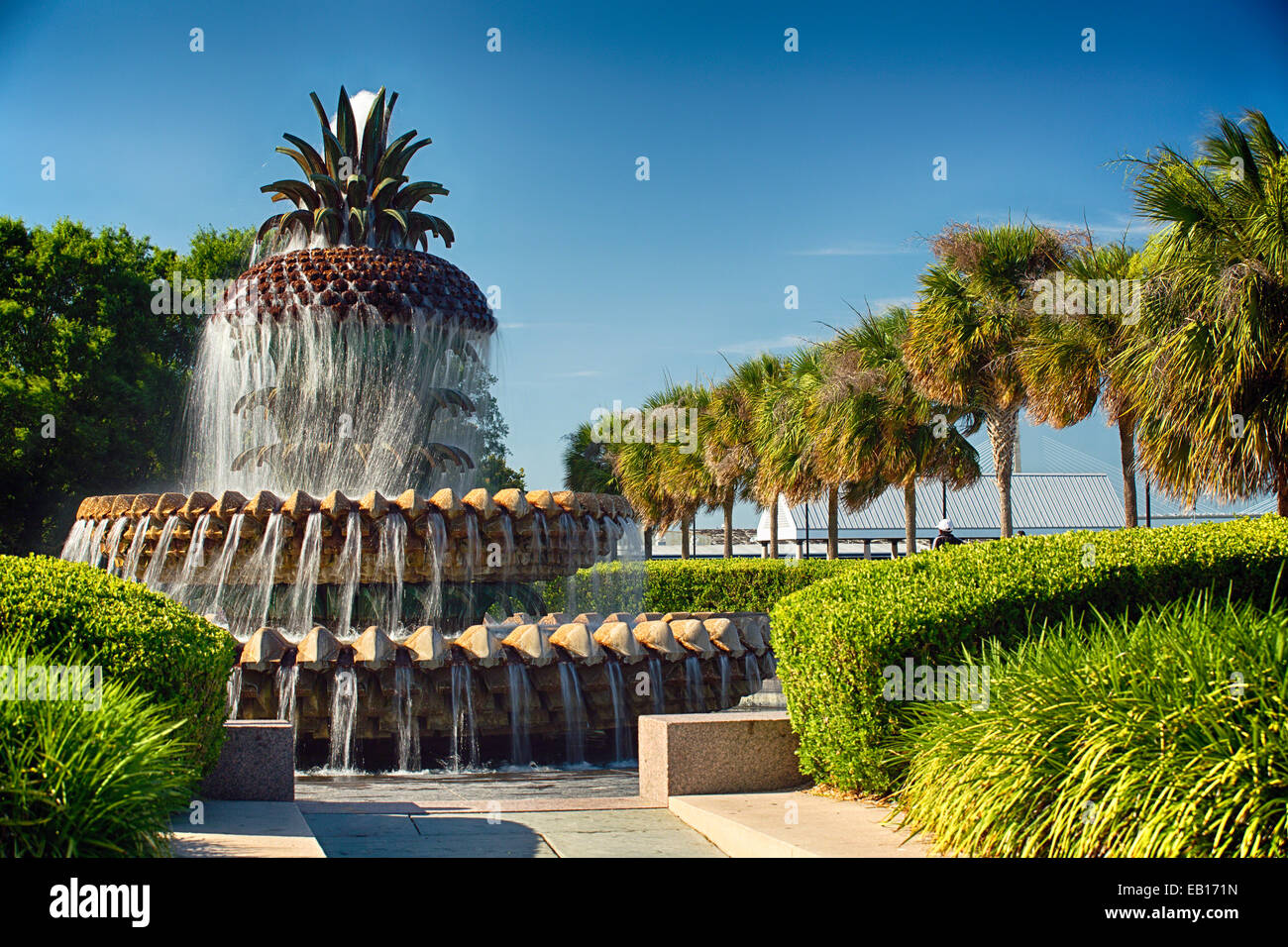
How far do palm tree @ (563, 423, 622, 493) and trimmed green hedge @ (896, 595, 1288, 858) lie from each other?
168 feet

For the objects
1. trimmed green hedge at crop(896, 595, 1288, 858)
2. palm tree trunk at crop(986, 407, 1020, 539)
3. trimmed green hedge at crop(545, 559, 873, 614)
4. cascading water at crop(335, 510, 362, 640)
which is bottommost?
trimmed green hedge at crop(545, 559, 873, 614)

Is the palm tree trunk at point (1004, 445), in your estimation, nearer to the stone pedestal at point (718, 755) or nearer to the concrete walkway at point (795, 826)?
the stone pedestal at point (718, 755)

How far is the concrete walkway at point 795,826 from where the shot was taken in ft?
17.5

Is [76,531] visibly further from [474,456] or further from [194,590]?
[474,456]

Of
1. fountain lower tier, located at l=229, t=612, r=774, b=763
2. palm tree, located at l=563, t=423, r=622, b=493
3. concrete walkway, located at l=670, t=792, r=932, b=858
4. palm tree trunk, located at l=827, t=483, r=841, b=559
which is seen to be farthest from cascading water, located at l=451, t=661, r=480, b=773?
palm tree, located at l=563, t=423, r=622, b=493

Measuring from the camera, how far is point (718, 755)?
7469 mm

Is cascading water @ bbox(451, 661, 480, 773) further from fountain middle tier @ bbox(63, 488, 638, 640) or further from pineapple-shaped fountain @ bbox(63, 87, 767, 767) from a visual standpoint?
fountain middle tier @ bbox(63, 488, 638, 640)

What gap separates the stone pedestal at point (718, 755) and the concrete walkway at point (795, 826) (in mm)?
180

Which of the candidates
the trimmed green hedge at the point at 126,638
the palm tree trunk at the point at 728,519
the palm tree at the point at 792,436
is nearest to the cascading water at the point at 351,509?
the trimmed green hedge at the point at 126,638

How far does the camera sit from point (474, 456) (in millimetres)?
14484

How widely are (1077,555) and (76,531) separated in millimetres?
10435

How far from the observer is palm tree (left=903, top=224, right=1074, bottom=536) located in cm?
2348

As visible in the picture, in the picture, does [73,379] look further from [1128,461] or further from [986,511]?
[986,511]

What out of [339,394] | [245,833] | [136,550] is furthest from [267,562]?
[245,833]
